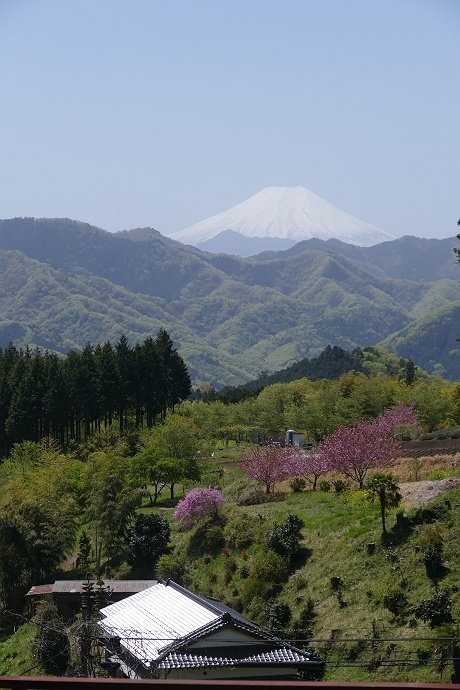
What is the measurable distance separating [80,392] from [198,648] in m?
46.3

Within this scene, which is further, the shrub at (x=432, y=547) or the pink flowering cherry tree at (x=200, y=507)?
the pink flowering cherry tree at (x=200, y=507)

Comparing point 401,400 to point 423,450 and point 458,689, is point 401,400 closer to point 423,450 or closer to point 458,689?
point 423,450

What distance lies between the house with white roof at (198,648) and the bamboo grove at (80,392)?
41905 millimetres

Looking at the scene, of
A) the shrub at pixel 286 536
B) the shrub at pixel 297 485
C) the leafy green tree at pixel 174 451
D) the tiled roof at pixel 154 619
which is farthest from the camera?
the leafy green tree at pixel 174 451

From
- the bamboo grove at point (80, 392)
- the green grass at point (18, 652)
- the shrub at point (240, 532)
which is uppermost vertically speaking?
the bamboo grove at point (80, 392)

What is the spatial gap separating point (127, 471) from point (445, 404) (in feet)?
112

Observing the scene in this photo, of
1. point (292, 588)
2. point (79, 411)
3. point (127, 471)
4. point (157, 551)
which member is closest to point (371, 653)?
point (292, 588)

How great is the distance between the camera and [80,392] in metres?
67.1

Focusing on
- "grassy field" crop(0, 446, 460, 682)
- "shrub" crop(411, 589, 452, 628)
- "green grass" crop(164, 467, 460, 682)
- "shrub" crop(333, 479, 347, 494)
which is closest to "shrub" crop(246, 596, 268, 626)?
"grassy field" crop(0, 446, 460, 682)

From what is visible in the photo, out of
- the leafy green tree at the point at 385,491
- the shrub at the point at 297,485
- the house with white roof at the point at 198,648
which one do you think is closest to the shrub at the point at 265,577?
the leafy green tree at the point at 385,491

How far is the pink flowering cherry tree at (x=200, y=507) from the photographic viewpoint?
125ft

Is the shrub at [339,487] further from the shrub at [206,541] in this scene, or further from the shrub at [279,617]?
the shrub at [279,617]

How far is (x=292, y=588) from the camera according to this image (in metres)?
30.3

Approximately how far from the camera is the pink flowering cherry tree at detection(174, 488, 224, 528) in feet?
125
